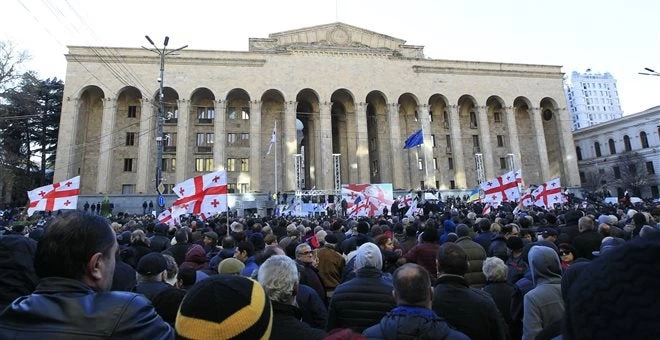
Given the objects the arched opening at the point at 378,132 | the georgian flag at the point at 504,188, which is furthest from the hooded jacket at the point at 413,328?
the arched opening at the point at 378,132

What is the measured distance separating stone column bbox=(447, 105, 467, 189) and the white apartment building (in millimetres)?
84061

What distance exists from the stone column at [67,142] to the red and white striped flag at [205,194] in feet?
92.1

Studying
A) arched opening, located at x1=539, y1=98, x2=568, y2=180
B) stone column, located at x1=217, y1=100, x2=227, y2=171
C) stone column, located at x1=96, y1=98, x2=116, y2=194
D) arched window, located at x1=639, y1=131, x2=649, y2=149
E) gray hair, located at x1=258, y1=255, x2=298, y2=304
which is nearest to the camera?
gray hair, located at x1=258, y1=255, x2=298, y2=304

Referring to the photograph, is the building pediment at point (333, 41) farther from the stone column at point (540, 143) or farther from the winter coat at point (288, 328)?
the winter coat at point (288, 328)

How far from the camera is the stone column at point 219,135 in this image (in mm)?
35844

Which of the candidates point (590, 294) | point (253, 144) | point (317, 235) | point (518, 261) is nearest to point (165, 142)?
point (253, 144)

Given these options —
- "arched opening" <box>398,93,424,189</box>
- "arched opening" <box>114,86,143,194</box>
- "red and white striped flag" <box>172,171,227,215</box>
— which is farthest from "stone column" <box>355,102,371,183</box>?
"red and white striped flag" <box>172,171,227,215</box>

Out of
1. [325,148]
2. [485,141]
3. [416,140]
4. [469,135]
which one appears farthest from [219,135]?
[469,135]

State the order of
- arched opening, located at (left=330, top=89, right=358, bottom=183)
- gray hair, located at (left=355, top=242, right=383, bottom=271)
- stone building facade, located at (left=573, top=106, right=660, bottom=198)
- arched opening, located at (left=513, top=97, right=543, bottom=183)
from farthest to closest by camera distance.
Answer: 1. stone building facade, located at (left=573, top=106, right=660, bottom=198)
2. arched opening, located at (left=513, top=97, right=543, bottom=183)
3. arched opening, located at (left=330, top=89, right=358, bottom=183)
4. gray hair, located at (left=355, top=242, right=383, bottom=271)

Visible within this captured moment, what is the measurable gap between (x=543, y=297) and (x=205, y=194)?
9.90 meters

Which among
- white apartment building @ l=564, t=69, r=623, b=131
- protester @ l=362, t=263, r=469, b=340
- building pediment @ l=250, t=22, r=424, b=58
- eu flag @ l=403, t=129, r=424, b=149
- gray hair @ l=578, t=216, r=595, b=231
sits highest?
white apartment building @ l=564, t=69, r=623, b=131

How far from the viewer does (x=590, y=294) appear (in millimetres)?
873

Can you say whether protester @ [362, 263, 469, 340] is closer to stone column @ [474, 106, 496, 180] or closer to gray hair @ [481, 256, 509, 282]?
gray hair @ [481, 256, 509, 282]

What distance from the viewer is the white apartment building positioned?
Result: 345ft
